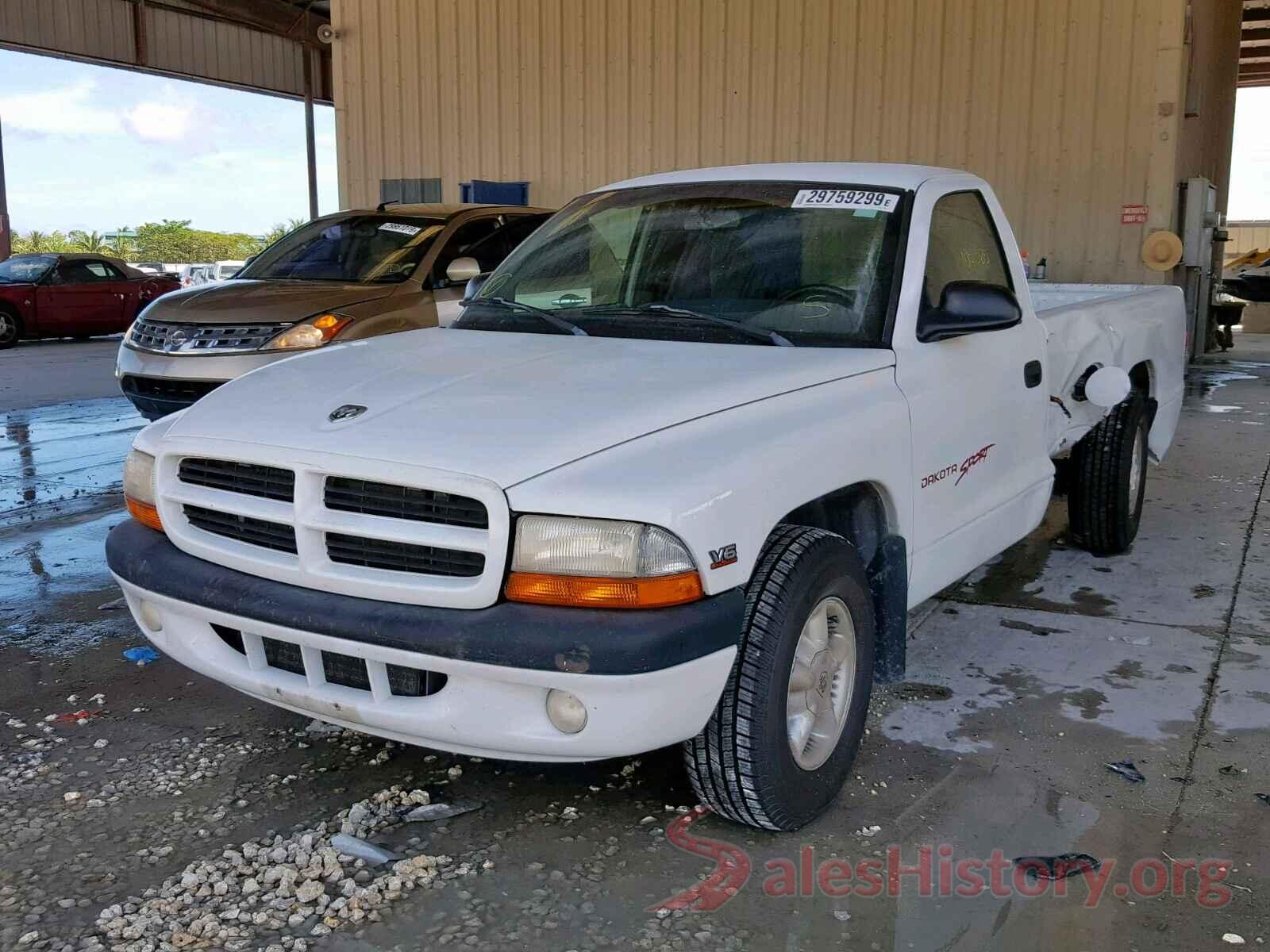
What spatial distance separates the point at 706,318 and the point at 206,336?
15.3 ft

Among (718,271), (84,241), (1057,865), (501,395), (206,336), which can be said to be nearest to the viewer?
(1057,865)

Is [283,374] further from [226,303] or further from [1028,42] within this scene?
[1028,42]

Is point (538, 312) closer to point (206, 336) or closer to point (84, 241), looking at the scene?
point (206, 336)

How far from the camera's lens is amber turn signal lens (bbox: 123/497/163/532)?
319 cm

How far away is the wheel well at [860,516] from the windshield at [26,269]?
17385 mm

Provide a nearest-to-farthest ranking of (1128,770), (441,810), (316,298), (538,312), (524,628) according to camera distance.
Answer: (524,628) < (441,810) < (1128,770) < (538,312) < (316,298)

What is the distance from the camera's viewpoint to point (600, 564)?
2479mm

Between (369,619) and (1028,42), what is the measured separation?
10792 millimetres

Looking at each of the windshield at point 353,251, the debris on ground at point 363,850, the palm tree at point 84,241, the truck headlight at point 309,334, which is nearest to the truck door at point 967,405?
the debris on ground at point 363,850

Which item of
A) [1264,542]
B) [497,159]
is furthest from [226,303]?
[497,159]

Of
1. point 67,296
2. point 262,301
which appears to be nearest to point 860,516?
point 262,301

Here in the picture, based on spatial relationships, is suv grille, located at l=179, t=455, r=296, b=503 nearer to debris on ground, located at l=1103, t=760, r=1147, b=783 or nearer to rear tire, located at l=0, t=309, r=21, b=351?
debris on ground, located at l=1103, t=760, r=1147, b=783

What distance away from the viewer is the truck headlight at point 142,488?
3.18 metres

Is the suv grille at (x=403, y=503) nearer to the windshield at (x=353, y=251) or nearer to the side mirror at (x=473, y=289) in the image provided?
the side mirror at (x=473, y=289)
